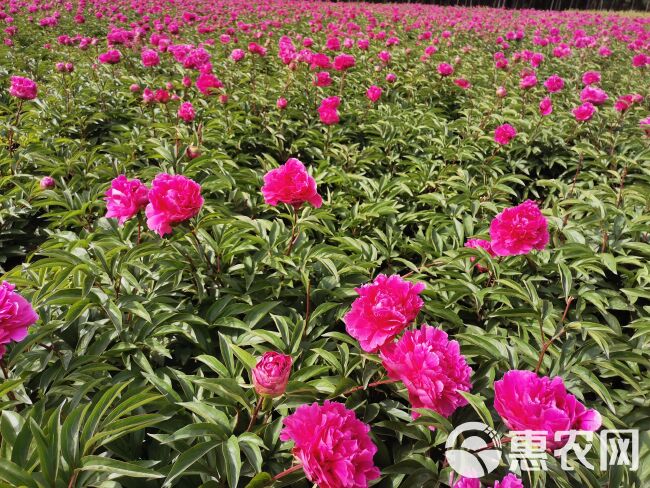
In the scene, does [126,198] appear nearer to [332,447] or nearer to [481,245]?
[332,447]

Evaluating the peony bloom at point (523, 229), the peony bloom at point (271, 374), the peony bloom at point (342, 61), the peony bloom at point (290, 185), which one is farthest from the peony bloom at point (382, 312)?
the peony bloom at point (342, 61)

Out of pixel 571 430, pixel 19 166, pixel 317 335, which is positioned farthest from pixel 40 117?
pixel 571 430

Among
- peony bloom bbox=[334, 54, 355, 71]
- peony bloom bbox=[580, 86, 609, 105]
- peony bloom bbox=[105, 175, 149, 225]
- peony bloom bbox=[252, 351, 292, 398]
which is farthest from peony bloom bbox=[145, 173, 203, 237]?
peony bloom bbox=[580, 86, 609, 105]

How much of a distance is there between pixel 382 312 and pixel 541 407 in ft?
1.43

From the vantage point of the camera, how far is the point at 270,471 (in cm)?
122

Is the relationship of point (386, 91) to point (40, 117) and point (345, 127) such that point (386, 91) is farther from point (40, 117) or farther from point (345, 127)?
point (40, 117)

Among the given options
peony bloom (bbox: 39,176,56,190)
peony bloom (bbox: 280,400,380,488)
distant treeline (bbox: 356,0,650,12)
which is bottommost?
peony bloom (bbox: 39,176,56,190)

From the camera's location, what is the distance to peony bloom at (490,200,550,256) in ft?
5.64

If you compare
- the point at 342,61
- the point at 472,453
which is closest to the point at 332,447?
the point at 472,453

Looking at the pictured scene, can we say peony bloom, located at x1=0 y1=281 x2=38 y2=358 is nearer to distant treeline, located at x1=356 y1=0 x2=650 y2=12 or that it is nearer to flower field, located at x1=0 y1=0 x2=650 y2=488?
flower field, located at x1=0 y1=0 x2=650 y2=488

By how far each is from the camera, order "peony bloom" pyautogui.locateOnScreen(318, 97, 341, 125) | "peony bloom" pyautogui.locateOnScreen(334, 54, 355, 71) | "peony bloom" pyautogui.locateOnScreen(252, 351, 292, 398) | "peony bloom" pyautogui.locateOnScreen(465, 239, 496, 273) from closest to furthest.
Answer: "peony bloom" pyautogui.locateOnScreen(252, 351, 292, 398) < "peony bloom" pyautogui.locateOnScreen(465, 239, 496, 273) < "peony bloom" pyautogui.locateOnScreen(318, 97, 341, 125) < "peony bloom" pyautogui.locateOnScreen(334, 54, 355, 71)

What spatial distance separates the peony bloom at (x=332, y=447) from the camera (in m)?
0.88

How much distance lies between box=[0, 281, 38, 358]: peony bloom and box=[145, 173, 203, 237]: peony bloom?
0.48m

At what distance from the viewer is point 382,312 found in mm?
1162
